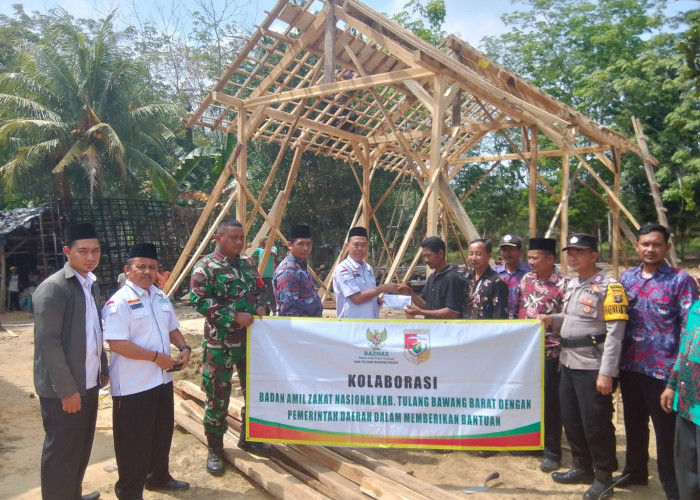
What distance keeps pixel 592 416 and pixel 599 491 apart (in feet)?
1.68

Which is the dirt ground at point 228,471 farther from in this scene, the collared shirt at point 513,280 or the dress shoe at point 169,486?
the collared shirt at point 513,280

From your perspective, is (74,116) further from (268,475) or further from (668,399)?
(668,399)

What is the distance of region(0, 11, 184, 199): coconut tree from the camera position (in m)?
15.7

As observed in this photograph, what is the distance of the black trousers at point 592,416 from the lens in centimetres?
344

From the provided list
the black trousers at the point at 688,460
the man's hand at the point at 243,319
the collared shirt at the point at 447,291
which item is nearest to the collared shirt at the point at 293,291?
the man's hand at the point at 243,319

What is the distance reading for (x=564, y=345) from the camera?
3.61m

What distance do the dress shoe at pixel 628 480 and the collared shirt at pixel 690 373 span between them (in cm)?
102

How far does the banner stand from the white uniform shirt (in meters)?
0.76

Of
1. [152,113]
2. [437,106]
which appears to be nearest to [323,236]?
[152,113]

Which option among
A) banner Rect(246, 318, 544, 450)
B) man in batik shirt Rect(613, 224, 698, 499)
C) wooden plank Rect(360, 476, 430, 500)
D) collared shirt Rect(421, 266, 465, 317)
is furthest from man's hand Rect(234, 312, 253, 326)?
man in batik shirt Rect(613, 224, 698, 499)

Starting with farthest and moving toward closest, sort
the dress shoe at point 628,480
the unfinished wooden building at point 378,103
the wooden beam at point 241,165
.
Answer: the wooden beam at point 241,165 < the unfinished wooden building at point 378,103 < the dress shoe at point 628,480

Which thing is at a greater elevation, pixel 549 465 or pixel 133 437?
pixel 133 437

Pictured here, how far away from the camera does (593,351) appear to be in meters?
3.46

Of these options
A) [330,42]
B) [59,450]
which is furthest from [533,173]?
[59,450]
